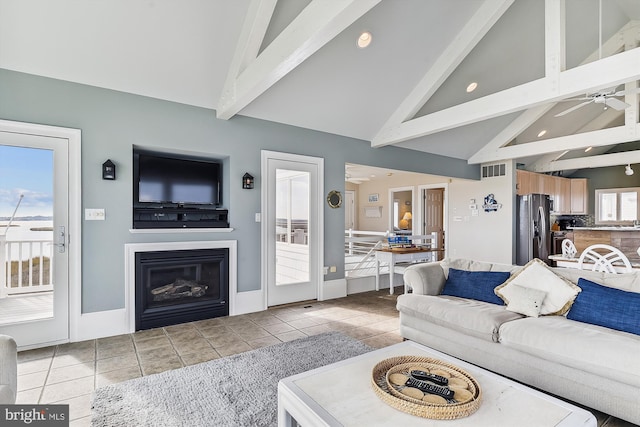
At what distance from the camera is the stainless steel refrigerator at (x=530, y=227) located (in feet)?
22.4

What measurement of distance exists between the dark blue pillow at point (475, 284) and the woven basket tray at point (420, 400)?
1.58 metres

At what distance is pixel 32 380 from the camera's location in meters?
2.52

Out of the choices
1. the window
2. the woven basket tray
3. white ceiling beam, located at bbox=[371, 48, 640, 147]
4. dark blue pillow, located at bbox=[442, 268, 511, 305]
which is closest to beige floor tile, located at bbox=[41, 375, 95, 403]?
the woven basket tray

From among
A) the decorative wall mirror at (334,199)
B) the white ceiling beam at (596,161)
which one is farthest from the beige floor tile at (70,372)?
the white ceiling beam at (596,161)

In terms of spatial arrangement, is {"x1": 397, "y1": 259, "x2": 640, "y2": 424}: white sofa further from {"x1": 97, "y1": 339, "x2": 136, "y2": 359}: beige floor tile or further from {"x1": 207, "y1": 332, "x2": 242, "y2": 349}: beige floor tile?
{"x1": 97, "y1": 339, "x2": 136, "y2": 359}: beige floor tile

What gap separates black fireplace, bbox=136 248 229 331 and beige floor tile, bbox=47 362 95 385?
0.86m

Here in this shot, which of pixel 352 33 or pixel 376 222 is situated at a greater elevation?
pixel 352 33

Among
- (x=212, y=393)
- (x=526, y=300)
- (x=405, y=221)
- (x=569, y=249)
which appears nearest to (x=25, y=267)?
(x=212, y=393)

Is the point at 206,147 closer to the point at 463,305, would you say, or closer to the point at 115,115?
the point at 115,115

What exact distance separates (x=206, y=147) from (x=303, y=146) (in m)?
1.39

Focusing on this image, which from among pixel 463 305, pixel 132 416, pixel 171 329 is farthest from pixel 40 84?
pixel 463 305

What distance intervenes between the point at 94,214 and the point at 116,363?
151cm

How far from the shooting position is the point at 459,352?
2809mm

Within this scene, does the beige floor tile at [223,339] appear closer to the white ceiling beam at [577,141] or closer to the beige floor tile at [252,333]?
the beige floor tile at [252,333]
